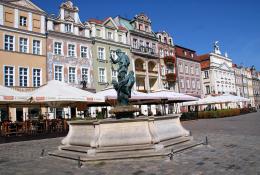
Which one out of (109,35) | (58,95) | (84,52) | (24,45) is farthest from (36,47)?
(58,95)

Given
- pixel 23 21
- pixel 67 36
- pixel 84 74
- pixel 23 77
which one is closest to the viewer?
pixel 23 77

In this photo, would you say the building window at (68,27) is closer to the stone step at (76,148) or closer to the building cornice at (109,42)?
the building cornice at (109,42)

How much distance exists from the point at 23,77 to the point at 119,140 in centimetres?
2009

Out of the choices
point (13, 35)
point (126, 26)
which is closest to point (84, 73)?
point (13, 35)

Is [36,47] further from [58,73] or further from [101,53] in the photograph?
[101,53]

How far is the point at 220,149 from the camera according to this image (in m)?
8.93

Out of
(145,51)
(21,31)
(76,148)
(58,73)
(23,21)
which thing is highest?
(23,21)

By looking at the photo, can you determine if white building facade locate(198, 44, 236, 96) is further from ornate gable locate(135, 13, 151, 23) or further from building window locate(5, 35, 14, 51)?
building window locate(5, 35, 14, 51)

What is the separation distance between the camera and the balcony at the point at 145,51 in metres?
37.1

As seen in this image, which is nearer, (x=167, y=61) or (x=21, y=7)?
(x=21, y=7)

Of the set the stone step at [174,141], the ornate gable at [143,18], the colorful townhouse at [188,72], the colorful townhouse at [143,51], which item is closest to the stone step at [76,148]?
the stone step at [174,141]

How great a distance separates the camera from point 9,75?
24.6 meters

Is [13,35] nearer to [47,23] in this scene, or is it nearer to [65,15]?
[47,23]

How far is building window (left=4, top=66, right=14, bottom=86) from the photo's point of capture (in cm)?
2441
